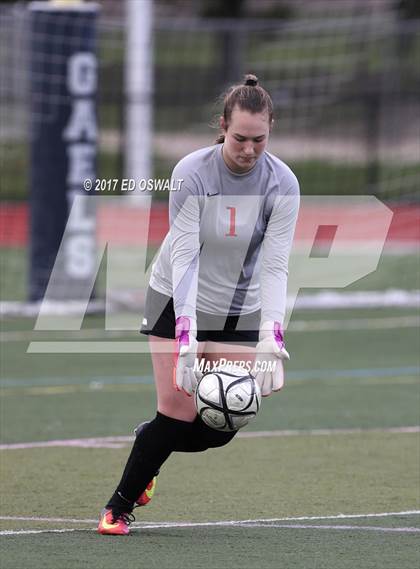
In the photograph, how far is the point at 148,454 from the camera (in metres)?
5.99

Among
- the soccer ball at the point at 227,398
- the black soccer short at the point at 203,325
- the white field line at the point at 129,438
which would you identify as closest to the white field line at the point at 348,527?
the soccer ball at the point at 227,398

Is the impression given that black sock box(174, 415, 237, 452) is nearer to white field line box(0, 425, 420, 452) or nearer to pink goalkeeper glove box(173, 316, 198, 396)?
pink goalkeeper glove box(173, 316, 198, 396)

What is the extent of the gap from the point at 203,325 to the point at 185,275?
18.9 inches

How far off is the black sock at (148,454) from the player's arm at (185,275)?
0.31 m

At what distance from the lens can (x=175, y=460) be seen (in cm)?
804

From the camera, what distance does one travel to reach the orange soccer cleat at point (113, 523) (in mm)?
5977

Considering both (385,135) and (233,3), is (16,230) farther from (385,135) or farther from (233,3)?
(233,3)

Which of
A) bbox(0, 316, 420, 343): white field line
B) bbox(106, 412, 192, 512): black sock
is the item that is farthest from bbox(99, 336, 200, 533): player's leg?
bbox(0, 316, 420, 343): white field line

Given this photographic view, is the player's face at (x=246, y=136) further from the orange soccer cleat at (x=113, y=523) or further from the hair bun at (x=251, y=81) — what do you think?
the orange soccer cleat at (x=113, y=523)

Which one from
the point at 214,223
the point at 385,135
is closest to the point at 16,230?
the point at 385,135

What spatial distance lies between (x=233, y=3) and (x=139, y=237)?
20.5 meters

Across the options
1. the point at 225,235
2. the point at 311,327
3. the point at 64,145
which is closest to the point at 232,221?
the point at 225,235

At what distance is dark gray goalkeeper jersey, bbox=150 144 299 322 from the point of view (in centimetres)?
576

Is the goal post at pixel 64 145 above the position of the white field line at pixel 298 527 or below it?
below
